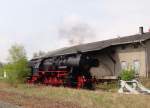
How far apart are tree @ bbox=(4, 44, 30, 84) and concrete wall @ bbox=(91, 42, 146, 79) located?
23.7 ft

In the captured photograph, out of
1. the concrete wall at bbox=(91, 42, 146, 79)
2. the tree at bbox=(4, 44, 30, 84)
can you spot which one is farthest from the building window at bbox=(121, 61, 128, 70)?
the tree at bbox=(4, 44, 30, 84)

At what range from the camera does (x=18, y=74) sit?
3869 cm

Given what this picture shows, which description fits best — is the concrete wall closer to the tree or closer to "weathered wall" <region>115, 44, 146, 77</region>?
"weathered wall" <region>115, 44, 146, 77</region>

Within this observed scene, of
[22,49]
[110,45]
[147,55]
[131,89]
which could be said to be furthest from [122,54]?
[131,89]

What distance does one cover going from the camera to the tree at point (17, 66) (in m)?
38.5

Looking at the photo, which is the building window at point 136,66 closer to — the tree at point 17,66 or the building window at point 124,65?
the building window at point 124,65

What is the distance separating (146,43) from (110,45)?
4842mm

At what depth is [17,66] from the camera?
127ft

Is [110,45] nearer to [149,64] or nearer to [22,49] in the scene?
[149,64]

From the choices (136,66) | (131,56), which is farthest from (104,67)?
(136,66)

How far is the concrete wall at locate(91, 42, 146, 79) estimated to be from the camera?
3528 cm

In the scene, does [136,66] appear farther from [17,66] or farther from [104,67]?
[17,66]

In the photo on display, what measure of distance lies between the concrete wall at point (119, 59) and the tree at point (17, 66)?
7.21m

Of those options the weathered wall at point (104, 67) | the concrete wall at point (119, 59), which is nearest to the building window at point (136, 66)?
the concrete wall at point (119, 59)
